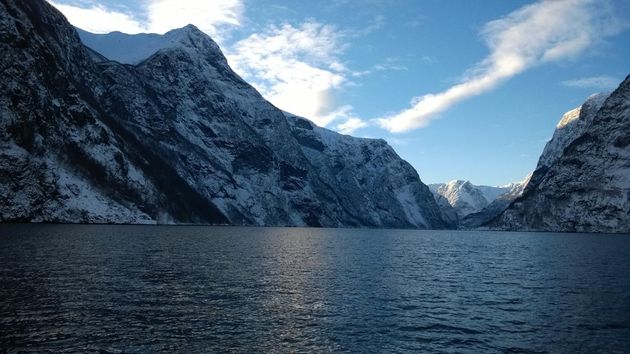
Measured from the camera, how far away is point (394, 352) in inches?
1072

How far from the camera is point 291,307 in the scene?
126ft

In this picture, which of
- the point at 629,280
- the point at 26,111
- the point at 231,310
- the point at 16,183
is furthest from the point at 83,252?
the point at 26,111

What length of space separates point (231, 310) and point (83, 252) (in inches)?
1626

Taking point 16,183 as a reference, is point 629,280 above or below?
below

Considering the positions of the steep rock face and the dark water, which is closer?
the dark water

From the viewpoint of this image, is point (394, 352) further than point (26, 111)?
No

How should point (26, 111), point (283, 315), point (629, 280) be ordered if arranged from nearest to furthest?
point (283, 315) → point (629, 280) → point (26, 111)

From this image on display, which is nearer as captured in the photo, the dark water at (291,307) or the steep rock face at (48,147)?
the dark water at (291,307)

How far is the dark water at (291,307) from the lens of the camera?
92.9 feet

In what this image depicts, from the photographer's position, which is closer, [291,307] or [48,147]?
[291,307]

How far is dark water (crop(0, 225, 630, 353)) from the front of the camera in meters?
28.3

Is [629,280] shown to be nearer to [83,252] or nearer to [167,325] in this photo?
[167,325]

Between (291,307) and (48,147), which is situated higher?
(48,147)

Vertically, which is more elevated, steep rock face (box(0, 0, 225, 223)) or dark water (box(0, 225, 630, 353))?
steep rock face (box(0, 0, 225, 223))
